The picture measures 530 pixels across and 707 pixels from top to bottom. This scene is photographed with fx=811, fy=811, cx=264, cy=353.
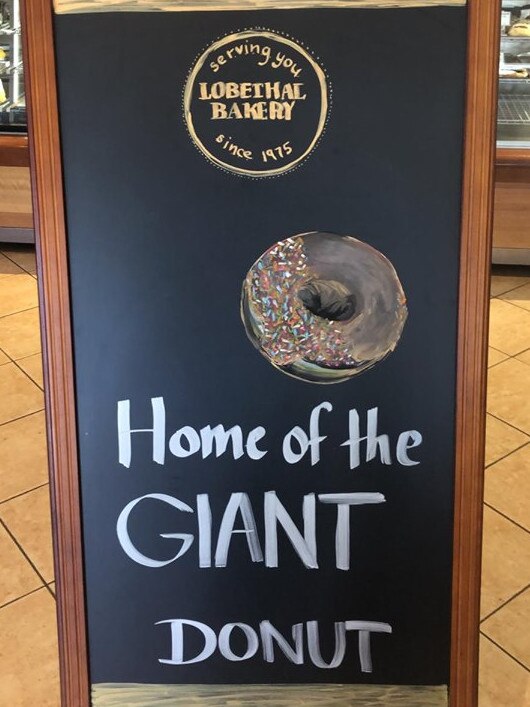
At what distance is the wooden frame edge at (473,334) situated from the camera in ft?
3.44

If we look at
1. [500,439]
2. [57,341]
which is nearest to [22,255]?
[500,439]

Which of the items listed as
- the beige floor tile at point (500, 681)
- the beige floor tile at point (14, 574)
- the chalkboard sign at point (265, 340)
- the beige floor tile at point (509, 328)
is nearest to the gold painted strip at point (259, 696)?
the chalkboard sign at point (265, 340)

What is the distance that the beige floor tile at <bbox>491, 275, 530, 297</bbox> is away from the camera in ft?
11.3

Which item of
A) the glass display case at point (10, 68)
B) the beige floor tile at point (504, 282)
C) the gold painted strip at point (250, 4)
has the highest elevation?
the glass display case at point (10, 68)

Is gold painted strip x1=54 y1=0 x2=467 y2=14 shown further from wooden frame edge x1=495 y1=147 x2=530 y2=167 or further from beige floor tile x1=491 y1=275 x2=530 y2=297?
beige floor tile x1=491 y1=275 x2=530 y2=297

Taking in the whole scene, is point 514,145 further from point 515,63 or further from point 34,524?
point 34,524

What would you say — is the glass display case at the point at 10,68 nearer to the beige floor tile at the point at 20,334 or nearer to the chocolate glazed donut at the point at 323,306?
the beige floor tile at the point at 20,334

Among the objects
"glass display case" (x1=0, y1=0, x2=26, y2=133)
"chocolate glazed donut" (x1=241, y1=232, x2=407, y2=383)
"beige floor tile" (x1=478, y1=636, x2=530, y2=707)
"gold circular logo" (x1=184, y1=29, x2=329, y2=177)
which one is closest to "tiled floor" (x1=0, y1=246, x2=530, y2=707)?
"beige floor tile" (x1=478, y1=636, x2=530, y2=707)

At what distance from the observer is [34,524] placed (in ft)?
6.95

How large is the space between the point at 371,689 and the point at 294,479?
36cm

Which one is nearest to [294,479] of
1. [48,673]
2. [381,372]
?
[381,372]

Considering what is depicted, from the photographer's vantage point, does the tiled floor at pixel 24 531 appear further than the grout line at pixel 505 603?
No

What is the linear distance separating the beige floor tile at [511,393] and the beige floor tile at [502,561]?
50 cm

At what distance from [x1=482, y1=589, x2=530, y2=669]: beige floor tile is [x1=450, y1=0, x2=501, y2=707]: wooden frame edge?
512 millimetres
